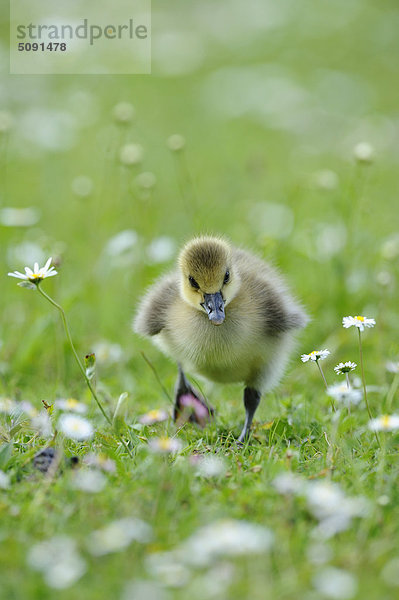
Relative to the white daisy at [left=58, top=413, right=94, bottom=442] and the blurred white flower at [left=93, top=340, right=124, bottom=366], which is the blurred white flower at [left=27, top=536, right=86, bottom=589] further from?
the blurred white flower at [left=93, top=340, right=124, bottom=366]

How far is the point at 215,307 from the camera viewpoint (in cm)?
351

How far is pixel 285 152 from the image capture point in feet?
34.6

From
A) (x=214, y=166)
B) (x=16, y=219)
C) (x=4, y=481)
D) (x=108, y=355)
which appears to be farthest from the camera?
(x=214, y=166)

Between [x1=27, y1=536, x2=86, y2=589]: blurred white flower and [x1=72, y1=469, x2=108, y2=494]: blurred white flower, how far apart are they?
0.23m

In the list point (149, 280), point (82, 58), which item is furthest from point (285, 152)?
point (149, 280)

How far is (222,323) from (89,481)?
1.29 meters

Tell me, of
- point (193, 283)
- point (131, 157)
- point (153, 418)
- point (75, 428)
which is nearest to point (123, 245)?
point (131, 157)

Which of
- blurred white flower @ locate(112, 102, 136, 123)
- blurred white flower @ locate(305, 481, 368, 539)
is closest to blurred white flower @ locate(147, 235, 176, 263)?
blurred white flower @ locate(112, 102, 136, 123)

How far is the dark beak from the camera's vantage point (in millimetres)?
3438

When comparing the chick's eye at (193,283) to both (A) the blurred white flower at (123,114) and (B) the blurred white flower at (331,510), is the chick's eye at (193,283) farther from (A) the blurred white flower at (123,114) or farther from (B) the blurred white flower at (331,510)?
(A) the blurred white flower at (123,114)

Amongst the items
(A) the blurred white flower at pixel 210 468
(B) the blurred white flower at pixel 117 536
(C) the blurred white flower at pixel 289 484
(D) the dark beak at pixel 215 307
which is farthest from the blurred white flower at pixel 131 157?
(B) the blurred white flower at pixel 117 536

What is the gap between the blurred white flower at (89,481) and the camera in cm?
252

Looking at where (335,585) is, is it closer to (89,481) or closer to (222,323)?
(89,481)

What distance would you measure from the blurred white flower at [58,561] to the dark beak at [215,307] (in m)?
1.36
